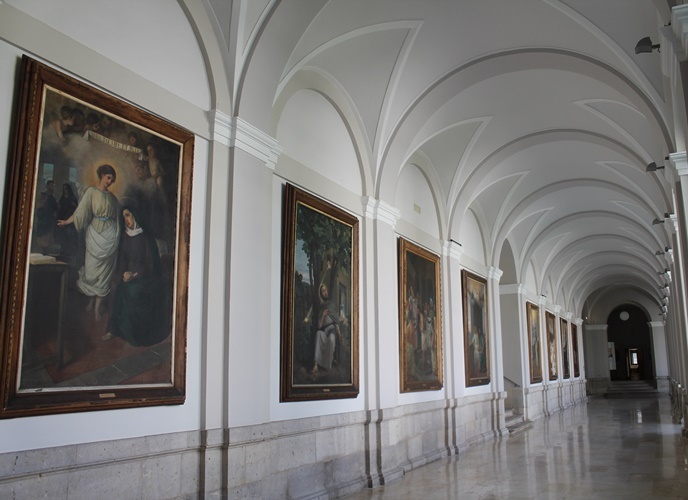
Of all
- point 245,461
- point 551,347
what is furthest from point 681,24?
point 551,347

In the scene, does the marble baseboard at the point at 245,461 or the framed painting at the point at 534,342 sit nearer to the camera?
the marble baseboard at the point at 245,461

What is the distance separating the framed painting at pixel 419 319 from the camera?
493 inches

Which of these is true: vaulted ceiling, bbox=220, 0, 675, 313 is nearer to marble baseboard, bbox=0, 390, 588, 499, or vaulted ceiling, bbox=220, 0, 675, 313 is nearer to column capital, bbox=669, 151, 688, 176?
column capital, bbox=669, 151, 688, 176

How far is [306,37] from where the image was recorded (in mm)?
9047

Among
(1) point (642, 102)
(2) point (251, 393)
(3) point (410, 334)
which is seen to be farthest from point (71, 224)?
(1) point (642, 102)

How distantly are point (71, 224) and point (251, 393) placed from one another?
306cm

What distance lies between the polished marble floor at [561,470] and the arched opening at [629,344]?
1274 inches

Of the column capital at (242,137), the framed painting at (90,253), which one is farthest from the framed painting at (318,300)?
the framed painting at (90,253)

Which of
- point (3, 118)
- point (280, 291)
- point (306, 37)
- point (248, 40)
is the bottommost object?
point (280, 291)

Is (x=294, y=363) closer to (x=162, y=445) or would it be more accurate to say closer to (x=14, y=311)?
(x=162, y=445)

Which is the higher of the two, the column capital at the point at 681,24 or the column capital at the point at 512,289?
the column capital at the point at 681,24

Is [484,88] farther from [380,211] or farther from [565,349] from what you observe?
[565,349]

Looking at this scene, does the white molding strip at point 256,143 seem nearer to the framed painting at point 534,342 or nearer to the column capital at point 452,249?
the column capital at point 452,249

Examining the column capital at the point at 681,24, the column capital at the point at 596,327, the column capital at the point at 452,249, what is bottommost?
the column capital at the point at 596,327
